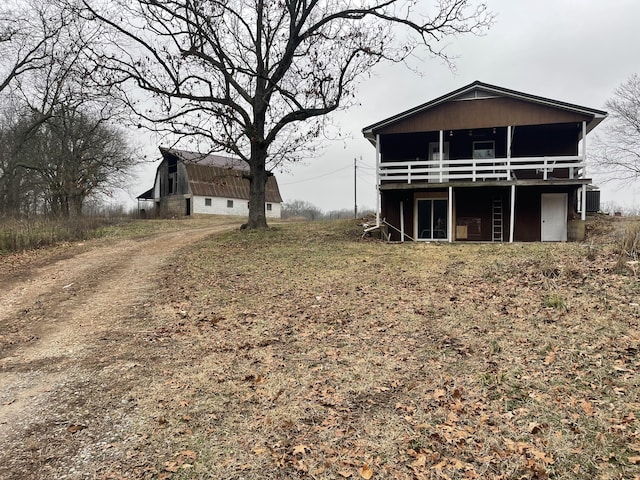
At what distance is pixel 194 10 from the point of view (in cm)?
1506

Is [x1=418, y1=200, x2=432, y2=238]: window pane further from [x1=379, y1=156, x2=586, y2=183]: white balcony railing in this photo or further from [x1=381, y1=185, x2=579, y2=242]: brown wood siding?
[x1=379, y1=156, x2=586, y2=183]: white balcony railing

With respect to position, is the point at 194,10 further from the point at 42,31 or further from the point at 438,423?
the point at 438,423

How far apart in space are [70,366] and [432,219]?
16.0m

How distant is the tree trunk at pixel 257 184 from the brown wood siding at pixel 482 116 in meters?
5.81

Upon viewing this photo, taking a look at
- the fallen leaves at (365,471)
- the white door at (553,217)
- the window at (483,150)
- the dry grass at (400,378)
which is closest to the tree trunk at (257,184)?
the dry grass at (400,378)

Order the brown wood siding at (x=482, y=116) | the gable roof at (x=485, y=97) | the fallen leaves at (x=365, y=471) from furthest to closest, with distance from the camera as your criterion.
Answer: the brown wood siding at (x=482, y=116)
the gable roof at (x=485, y=97)
the fallen leaves at (x=365, y=471)

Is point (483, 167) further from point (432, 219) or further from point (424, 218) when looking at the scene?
point (424, 218)

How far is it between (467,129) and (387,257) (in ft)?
28.2

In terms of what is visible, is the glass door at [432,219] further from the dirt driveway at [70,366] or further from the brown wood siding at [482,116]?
the dirt driveway at [70,366]

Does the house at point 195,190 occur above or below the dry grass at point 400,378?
above

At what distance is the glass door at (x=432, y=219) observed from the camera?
1858 centimetres

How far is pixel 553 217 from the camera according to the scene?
17922mm

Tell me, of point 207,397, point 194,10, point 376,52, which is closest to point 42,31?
point 194,10

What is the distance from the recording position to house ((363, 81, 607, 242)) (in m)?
16.9
